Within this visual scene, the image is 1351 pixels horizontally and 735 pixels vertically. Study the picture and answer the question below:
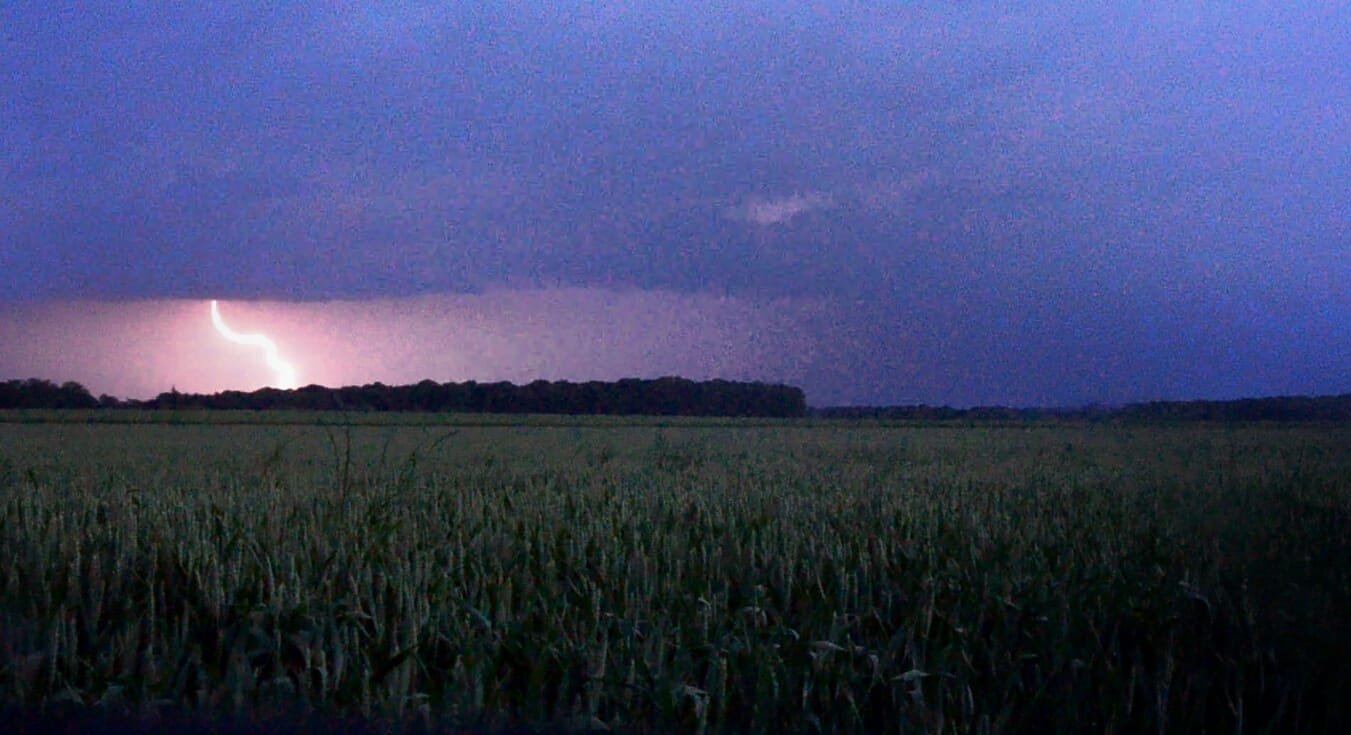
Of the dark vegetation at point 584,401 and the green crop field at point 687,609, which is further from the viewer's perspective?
the dark vegetation at point 584,401

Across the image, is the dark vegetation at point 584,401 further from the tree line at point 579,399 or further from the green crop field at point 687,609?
the green crop field at point 687,609

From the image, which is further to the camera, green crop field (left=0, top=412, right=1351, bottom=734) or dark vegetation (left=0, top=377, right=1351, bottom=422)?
dark vegetation (left=0, top=377, right=1351, bottom=422)

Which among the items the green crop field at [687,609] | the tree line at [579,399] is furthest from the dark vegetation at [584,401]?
the green crop field at [687,609]

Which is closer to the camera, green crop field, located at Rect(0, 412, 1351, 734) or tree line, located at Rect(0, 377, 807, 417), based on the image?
green crop field, located at Rect(0, 412, 1351, 734)

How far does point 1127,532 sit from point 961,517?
817 mm

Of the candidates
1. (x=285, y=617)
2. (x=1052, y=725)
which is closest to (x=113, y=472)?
(x=285, y=617)

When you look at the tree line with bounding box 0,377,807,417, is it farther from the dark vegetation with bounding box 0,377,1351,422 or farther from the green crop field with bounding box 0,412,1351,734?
the green crop field with bounding box 0,412,1351,734

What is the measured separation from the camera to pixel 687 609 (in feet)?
11.8

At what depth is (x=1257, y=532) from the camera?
4578 millimetres

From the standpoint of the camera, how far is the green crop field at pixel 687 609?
8.98ft

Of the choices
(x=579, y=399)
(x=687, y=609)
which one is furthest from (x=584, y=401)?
(x=687, y=609)

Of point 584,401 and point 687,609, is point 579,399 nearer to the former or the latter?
point 584,401

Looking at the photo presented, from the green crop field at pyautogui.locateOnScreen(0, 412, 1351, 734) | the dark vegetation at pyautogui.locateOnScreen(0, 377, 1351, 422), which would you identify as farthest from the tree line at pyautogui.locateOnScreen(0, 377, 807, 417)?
the green crop field at pyautogui.locateOnScreen(0, 412, 1351, 734)

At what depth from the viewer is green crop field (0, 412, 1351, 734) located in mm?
2738
